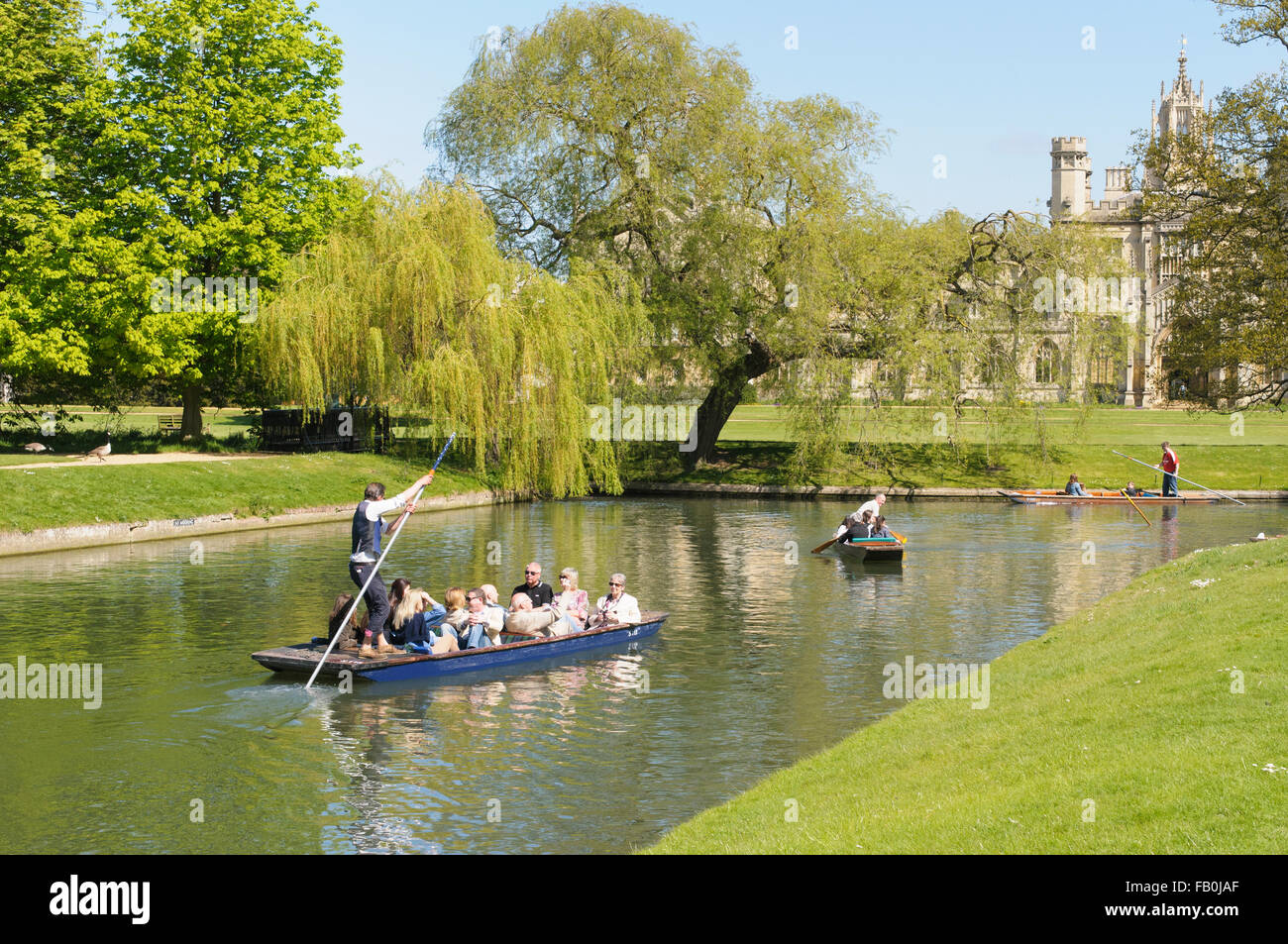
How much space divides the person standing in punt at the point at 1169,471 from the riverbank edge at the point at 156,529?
22.1m

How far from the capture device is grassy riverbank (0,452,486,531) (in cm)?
2803

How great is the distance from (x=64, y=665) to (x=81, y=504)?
1348 centimetres

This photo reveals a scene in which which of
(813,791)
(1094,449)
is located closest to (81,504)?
(813,791)

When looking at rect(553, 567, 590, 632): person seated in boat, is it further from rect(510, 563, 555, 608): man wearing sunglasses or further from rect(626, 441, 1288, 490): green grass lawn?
rect(626, 441, 1288, 490): green grass lawn

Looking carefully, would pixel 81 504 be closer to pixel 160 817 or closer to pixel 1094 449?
pixel 160 817

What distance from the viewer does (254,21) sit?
39.6 meters

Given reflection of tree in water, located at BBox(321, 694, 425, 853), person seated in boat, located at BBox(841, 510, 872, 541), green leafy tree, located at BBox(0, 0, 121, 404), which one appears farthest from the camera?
green leafy tree, located at BBox(0, 0, 121, 404)

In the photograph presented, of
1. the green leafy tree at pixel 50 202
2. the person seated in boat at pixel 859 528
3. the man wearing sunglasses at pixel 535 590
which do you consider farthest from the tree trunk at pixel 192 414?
the man wearing sunglasses at pixel 535 590

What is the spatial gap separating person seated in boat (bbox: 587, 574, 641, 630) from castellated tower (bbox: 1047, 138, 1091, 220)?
8342 cm

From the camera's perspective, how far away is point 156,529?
29.7 metres

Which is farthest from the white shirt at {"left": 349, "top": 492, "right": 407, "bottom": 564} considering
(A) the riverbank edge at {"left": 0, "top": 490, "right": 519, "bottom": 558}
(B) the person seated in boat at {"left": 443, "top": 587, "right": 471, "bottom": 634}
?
(A) the riverbank edge at {"left": 0, "top": 490, "right": 519, "bottom": 558}

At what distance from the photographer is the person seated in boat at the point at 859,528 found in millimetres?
27109

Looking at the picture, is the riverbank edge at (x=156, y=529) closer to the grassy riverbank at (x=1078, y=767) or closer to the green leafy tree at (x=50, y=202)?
the green leafy tree at (x=50, y=202)

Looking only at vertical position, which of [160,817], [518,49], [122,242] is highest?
[518,49]
